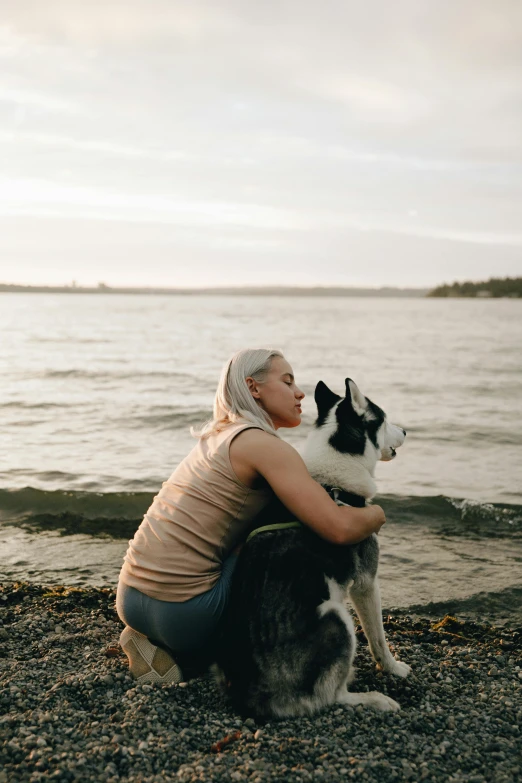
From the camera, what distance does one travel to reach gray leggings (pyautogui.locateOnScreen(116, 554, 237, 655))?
413 cm

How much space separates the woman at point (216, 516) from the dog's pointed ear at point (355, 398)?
1.22 ft

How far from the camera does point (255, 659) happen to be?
3.87 m

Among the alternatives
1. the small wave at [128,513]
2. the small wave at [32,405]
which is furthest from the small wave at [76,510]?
the small wave at [32,405]

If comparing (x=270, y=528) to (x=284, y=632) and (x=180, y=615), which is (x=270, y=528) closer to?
(x=284, y=632)

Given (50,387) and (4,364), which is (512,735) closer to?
(50,387)

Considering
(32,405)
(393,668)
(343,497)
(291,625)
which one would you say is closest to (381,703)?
(393,668)

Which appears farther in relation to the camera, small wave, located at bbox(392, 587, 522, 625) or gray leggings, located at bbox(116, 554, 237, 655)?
small wave, located at bbox(392, 587, 522, 625)

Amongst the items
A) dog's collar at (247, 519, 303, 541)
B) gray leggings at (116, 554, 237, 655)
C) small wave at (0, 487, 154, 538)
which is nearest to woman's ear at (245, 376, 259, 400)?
dog's collar at (247, 519, 303, 541)

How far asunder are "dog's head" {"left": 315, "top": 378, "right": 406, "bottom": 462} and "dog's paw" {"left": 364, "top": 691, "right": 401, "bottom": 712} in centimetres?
148

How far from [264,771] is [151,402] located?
17.0m

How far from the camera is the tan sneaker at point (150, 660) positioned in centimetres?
438

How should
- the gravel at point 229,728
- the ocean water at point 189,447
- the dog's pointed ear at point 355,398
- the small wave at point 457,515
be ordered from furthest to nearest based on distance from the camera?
the small wave at point 457,515 → the ocean water at point 189,447 → the dog's pointed ear at point 355,398 → the gravel at point 229,728

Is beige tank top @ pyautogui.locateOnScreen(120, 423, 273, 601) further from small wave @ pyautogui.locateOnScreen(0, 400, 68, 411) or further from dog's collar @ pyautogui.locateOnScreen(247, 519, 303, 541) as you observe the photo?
small wave @ pyautogui.locateOnScreen(0, 400, 68, 411)

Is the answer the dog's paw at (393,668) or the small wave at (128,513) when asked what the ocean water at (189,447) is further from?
the dog's paw at (393,668)
